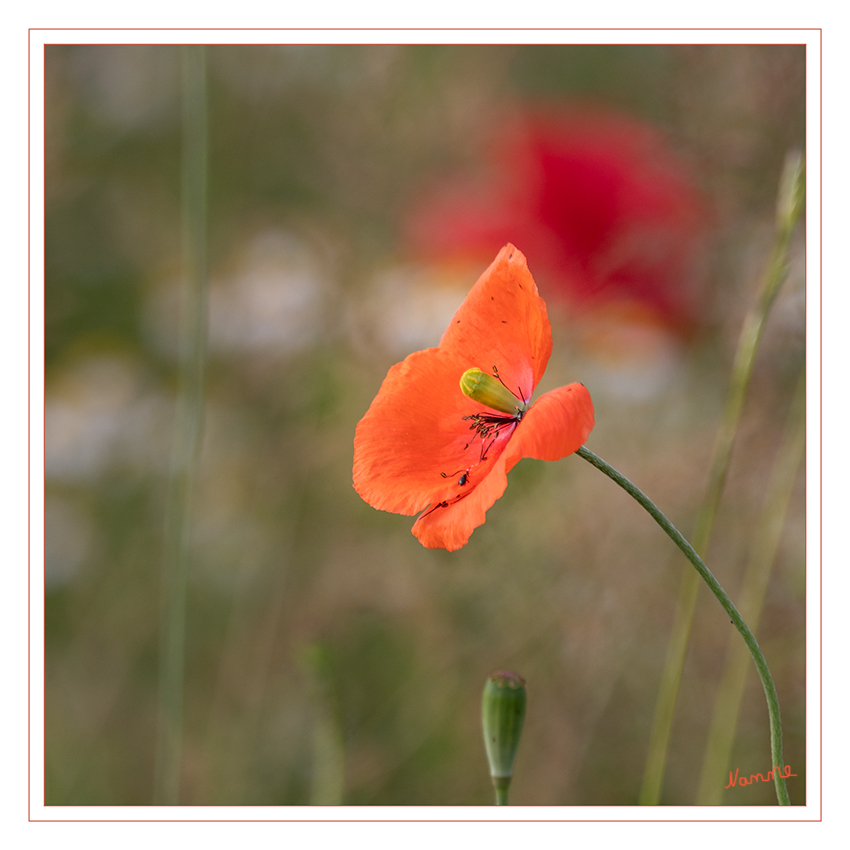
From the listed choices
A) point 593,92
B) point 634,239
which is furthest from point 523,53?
point 634,239

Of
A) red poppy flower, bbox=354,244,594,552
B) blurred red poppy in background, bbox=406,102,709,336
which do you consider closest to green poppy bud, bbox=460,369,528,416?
red poppy flower, bbox=354,244,594,552

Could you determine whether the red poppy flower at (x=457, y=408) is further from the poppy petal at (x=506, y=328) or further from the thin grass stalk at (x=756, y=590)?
the thin grass stalk at (x=756, y=590)

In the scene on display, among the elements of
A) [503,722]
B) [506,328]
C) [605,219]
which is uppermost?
[605,219]

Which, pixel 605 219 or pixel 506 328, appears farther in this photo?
pixel 605 219

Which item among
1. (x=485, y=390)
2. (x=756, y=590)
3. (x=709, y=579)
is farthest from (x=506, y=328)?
(x=756, y=590)

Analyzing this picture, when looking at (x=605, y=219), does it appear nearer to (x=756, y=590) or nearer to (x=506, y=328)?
(x=756, y=590)

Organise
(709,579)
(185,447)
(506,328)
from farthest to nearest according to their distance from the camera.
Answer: (185,447)
(506,328)
(709,579)

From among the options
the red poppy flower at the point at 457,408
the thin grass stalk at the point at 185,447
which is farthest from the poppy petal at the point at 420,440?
the thin grass stalk at the point at 185,447

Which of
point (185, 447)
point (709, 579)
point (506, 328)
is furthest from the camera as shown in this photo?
point (185, 447)
